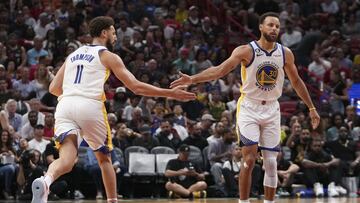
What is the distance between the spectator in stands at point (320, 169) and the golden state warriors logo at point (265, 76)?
27.4 ft

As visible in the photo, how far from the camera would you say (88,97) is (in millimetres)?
9211

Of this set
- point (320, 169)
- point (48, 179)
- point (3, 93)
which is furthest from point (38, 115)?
point (48, 179)

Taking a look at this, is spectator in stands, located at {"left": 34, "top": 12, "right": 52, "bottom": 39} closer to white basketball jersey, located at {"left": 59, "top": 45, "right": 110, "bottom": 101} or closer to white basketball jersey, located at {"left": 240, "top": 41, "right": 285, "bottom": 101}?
white basketball jersey, located at {"left": 240, "top": 41, "right": 285, "bottom": 101}

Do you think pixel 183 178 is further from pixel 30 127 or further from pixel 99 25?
pixel 99 25

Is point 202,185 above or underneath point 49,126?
underneath

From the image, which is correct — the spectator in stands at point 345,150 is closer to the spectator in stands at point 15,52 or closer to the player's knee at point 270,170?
the spectator in stands at point 15,52

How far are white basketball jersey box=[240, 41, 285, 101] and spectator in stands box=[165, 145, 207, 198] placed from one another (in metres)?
6.93

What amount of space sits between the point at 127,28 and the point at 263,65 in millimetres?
12499

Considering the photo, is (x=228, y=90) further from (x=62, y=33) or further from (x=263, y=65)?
(x=263, y=65)

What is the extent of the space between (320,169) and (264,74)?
8.71 m

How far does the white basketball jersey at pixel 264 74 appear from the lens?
10.8 meters

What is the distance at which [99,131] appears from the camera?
9.30 m

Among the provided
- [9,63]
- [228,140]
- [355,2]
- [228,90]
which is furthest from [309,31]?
[9,63]

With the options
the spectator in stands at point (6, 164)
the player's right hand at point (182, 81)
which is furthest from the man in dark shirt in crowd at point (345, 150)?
the player's right hand at point (182, 81)
